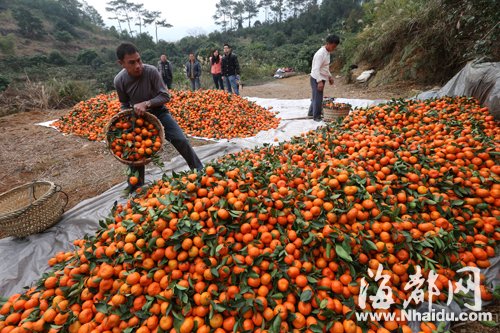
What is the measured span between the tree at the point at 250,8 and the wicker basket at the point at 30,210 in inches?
2196

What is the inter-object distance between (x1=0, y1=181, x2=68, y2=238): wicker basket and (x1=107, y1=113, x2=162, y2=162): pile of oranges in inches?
38.0

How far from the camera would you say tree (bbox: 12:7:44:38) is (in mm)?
28656

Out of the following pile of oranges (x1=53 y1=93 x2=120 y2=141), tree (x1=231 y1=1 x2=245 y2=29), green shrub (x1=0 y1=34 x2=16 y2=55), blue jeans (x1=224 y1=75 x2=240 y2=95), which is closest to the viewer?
pile of oranges (x1=53 y1=93 x2=120 y2=141)

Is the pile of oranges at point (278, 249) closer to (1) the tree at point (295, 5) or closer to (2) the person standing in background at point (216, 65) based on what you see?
(2) the person standing in background at point (216, 65)

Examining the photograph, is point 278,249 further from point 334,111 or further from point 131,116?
point 334,111

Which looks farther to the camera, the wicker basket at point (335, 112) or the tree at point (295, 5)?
the tree at point (295, 5)

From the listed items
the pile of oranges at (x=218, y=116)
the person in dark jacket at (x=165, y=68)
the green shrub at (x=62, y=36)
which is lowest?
the pile of oranges at (x=218, y=116)

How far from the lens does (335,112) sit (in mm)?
5984

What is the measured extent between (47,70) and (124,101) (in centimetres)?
2482

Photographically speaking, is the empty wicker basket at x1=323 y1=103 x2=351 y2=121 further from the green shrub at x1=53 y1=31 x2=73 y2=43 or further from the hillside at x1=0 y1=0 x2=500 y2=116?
the green shrub at x1=53 y1=31 x2=73 y2=43

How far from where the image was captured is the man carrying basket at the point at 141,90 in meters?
3.29

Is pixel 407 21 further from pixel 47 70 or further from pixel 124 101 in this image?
pixel 47 70

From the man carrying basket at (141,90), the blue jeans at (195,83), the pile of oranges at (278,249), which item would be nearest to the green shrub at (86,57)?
the blue jeans at (195,83)

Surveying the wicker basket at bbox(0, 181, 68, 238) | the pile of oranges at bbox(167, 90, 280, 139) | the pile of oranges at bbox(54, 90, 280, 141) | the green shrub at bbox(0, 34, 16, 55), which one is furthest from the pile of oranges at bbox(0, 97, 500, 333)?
the green shrub at bbox(0, 34, 16, 55)
